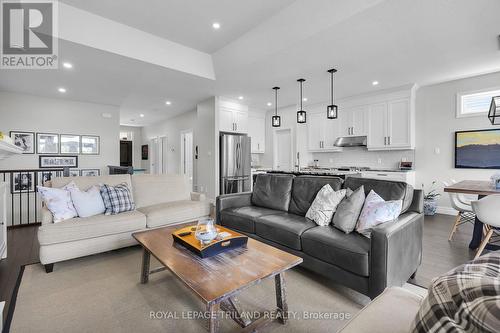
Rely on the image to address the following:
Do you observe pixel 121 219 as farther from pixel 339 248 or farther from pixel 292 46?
pixel 292 46

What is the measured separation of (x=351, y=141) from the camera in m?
5.65

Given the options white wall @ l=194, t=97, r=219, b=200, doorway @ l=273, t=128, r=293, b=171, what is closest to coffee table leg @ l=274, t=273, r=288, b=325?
white wall @ l=194, t=97, r=219, b=200

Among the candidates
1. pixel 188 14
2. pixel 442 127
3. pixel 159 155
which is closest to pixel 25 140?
pixel 159 155

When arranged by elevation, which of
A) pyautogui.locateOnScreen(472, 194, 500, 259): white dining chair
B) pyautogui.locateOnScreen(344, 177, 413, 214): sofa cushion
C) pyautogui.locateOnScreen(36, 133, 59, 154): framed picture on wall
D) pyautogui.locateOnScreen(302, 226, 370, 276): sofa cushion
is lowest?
pyautogui.locateOnScreen(302, 226, 370, 276): sofa cushion

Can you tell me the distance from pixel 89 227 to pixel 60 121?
4600 mm

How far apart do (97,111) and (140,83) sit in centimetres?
239

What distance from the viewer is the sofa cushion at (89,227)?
2332mm

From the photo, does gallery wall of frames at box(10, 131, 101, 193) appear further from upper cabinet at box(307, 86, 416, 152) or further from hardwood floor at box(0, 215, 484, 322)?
upper cabinet at box(307, 86, 416, 152)

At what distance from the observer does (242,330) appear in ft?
4.90

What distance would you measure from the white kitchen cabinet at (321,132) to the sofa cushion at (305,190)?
3427 millimetres

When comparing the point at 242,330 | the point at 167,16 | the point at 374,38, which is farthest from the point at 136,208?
the point at 374,38

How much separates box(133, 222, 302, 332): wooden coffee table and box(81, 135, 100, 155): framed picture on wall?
530cm

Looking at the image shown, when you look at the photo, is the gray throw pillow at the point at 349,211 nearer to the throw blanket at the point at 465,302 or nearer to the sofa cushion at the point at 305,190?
the sofa cushion at the point at 305,190

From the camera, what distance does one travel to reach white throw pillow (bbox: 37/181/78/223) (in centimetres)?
252
